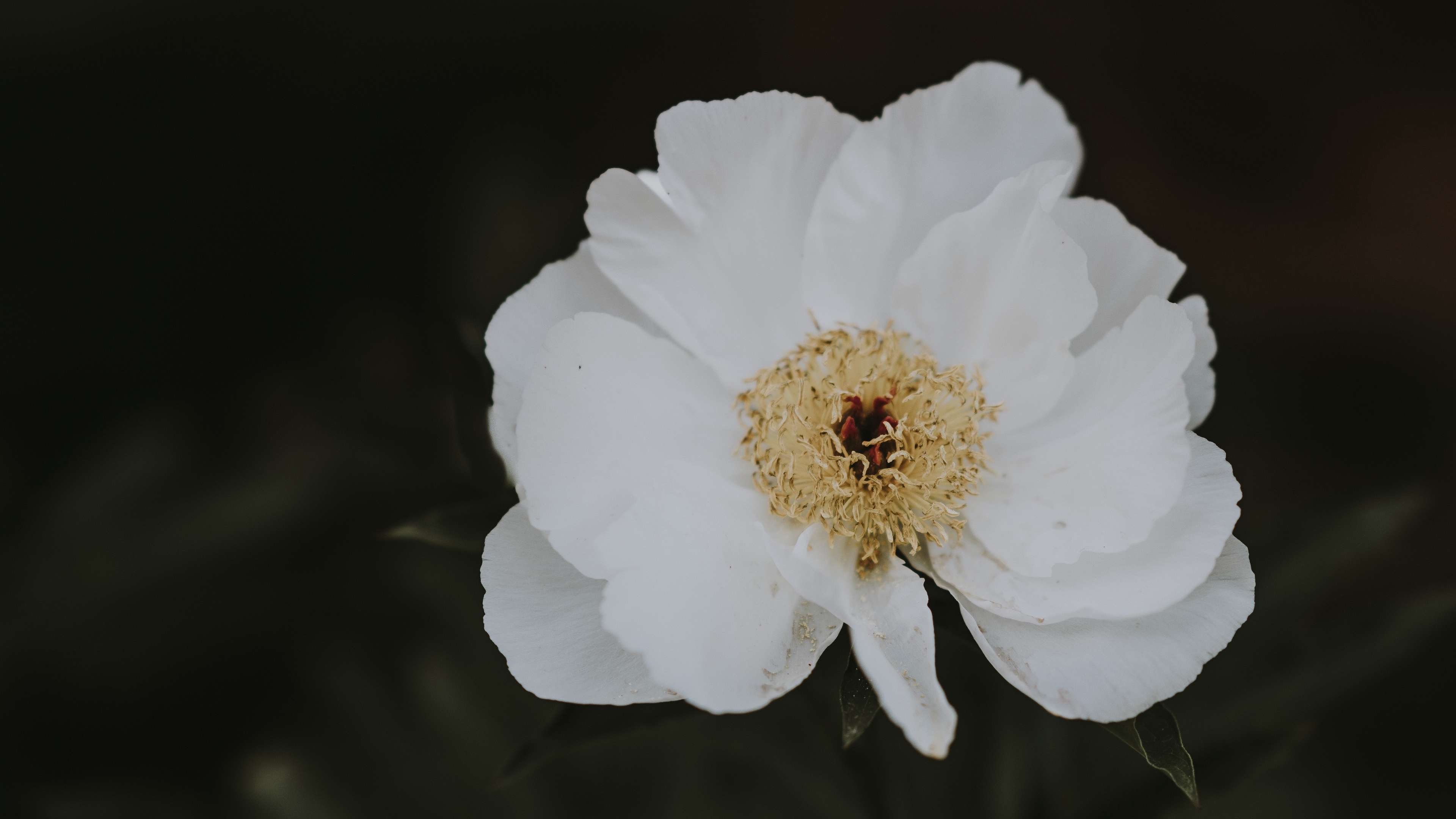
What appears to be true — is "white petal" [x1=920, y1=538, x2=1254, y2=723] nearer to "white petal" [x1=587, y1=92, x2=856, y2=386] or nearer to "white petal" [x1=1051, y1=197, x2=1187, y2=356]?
"white petal" [x1=1051, y1=197, x2=1187, y2=356]

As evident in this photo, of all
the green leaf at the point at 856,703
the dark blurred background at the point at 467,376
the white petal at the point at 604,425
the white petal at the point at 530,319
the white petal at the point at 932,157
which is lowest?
the dark blurred background at the point at 467,376

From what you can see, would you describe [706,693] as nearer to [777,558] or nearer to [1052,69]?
[777,558]

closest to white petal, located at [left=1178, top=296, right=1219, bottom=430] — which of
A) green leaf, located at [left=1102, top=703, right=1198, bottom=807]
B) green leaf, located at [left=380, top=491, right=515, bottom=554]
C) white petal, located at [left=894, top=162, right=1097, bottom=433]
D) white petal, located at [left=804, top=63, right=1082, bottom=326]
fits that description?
white petal, located at [left=894, top=162, right=1097, bottom=433]

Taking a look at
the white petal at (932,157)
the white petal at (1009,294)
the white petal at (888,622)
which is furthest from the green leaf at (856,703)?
the white petal at (932,157)

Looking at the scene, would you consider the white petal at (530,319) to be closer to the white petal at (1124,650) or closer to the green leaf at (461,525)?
the green leaf at (461,525)

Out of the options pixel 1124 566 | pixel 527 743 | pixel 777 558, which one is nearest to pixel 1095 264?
pixel 1124 566
